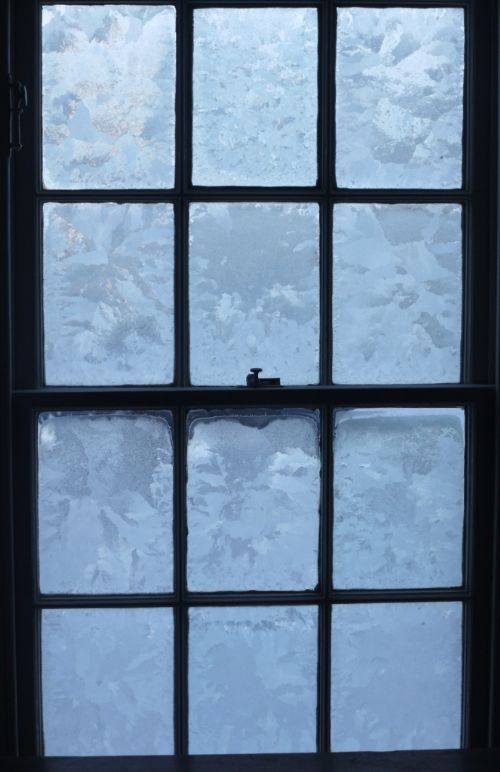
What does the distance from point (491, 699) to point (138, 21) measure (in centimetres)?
162

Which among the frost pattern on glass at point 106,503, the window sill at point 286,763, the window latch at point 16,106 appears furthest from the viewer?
the frost pattern on glass at point 106,503

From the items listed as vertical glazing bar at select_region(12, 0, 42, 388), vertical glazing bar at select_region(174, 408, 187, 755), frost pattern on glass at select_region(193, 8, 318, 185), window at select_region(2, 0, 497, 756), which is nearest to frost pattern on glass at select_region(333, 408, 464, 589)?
window at select_region(2, 0, 497, 756)

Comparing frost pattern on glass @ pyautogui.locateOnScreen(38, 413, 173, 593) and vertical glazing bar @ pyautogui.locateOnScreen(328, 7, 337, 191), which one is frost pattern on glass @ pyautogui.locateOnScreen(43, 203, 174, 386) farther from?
vertical glazing bar @ pyautogui.locateOnScreen(328, 7, 337, 191)

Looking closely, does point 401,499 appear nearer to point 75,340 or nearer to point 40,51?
point 75,340

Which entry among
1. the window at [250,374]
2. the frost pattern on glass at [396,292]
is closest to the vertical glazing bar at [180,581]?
the window at [250,374]

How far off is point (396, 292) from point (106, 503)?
2.53 ft

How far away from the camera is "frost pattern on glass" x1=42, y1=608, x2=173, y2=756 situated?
163 centimetres

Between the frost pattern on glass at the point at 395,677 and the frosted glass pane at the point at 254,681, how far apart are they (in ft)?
0.22

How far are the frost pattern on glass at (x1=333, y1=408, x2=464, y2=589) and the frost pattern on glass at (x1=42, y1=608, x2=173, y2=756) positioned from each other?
1.44 feet

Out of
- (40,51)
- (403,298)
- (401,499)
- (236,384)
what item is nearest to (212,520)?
(236,384)

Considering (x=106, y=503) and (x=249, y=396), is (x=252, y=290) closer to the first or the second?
(x=249, y=396)

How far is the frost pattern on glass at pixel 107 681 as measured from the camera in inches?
64.2

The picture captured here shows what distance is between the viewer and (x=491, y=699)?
5.31 ft

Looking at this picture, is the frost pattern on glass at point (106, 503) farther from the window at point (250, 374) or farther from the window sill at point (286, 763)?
the window sill at point (286, 763)
